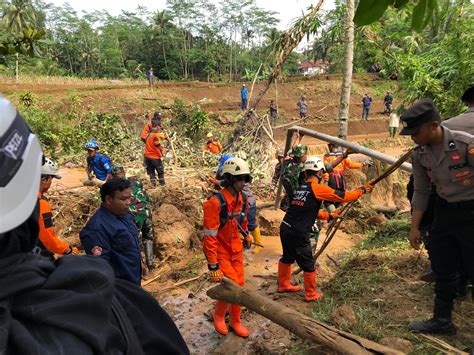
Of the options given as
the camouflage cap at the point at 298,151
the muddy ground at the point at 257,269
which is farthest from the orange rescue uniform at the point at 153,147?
the camouflage cap at the point at 298,151

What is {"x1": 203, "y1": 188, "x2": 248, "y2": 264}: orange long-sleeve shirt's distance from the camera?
4.18 meters

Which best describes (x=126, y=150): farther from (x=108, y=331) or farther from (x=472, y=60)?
(x=108, y=331)

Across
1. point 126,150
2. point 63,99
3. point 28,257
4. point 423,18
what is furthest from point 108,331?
point 63,99

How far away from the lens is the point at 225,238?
14.6 feet

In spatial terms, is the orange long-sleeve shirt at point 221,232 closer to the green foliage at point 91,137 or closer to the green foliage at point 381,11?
the green foliage at point 381,11

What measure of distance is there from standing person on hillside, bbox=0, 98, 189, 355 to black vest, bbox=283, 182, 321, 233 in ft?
13.5

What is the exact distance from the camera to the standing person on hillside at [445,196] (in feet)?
9.54

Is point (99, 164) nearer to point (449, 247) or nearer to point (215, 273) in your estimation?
point (215, 273)

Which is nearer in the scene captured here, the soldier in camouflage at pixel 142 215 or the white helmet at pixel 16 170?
the white helmet at pixel 16 170

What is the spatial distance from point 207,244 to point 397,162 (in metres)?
2.19

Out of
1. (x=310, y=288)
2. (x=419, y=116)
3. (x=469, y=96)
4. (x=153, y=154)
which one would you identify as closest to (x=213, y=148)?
(x=153, y=154)

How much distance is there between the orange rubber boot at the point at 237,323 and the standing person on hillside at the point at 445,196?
188 centimetres

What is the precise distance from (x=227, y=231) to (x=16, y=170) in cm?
371

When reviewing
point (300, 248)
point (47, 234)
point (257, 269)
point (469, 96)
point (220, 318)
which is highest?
point (469, 96)
